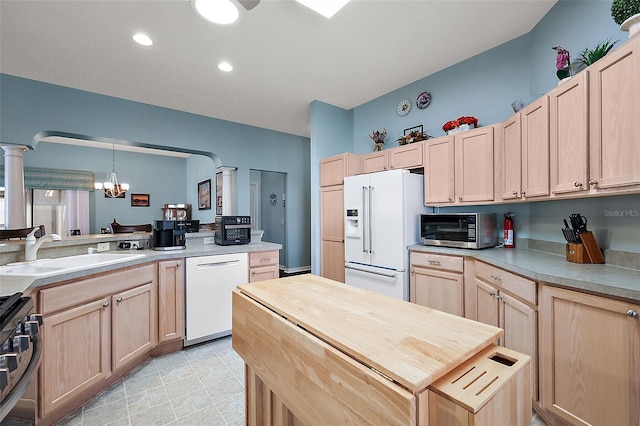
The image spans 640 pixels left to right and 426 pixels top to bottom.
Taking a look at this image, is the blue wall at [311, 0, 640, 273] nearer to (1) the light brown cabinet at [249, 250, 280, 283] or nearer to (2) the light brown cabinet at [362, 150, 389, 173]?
(2) the light brown cabinet at [362, 150, 389, 173]

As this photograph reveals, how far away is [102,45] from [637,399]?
4310mm

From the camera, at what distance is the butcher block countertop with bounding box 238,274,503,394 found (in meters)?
0.66

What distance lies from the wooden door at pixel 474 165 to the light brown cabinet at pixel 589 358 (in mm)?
1254

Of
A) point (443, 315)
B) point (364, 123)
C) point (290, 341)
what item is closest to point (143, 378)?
point (290, 341)

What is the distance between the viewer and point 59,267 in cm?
204

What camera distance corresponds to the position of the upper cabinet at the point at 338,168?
3.49 m

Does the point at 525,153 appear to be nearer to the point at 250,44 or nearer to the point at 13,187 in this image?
the point at 250,44

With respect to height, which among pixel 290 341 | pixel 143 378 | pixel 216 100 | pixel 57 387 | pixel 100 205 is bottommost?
pixel 143 378

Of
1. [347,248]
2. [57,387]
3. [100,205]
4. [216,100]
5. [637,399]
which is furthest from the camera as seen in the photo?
[100,205]

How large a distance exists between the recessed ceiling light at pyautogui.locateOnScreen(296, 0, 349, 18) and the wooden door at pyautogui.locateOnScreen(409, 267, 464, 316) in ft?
7.68

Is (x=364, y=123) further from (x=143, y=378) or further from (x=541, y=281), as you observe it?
(x=143, y=378)

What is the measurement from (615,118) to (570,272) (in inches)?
33.2

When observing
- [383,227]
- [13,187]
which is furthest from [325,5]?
[13,187]

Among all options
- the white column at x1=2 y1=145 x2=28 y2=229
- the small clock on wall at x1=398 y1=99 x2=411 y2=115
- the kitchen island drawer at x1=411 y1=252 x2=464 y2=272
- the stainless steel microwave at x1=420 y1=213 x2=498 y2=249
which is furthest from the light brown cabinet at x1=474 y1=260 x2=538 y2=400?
the white column at x1=2 y1=145 x2=28 y2=229
